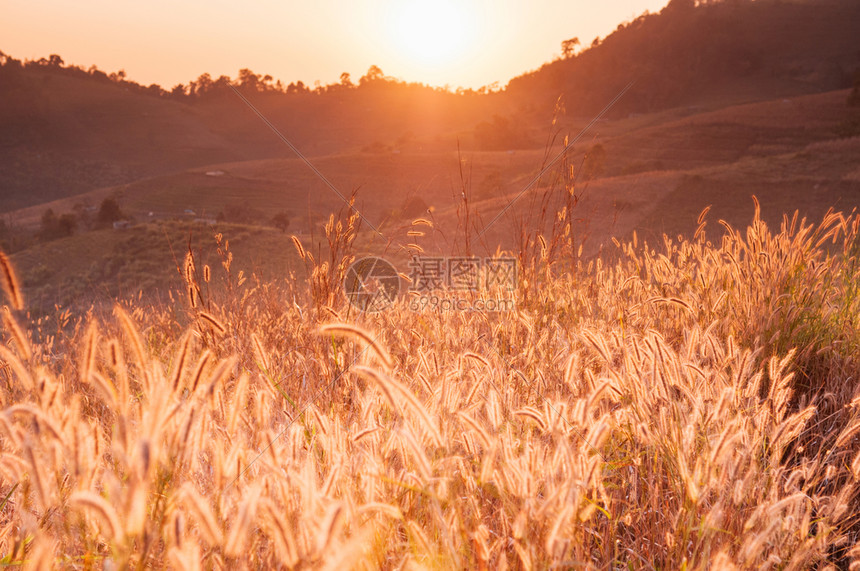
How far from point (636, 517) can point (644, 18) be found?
3374 inches

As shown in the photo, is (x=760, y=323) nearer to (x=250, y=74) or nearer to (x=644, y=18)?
(x=644, y=18)

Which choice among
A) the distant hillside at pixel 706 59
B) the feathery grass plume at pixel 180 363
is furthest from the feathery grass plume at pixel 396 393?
the distant hillside at pixel 706 59

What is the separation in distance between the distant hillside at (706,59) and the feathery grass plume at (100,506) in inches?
2503

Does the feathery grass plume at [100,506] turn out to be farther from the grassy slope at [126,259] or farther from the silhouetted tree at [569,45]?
the silhouetted tree at [569,45]

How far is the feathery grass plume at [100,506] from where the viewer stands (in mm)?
595

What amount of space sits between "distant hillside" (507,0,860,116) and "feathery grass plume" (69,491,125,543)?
6359cm

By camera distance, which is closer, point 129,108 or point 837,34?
point 837,34

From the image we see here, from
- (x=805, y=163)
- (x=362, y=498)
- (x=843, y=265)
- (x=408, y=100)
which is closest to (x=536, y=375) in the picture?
(x=362, y=498)

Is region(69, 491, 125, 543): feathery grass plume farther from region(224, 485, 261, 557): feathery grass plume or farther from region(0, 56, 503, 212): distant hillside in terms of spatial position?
region(0, 56, 503, 212): distant hillside

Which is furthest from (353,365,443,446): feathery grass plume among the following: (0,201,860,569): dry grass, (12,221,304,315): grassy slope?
(12,221,304,315): grassy slope

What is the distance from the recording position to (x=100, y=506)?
0.62 metres

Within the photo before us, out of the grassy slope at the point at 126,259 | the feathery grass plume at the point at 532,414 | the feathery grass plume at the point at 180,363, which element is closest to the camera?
the feathery grass plume at the point at 180,363

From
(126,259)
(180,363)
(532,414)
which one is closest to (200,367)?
(180,363)

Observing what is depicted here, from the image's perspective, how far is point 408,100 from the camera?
7881 centimetres
